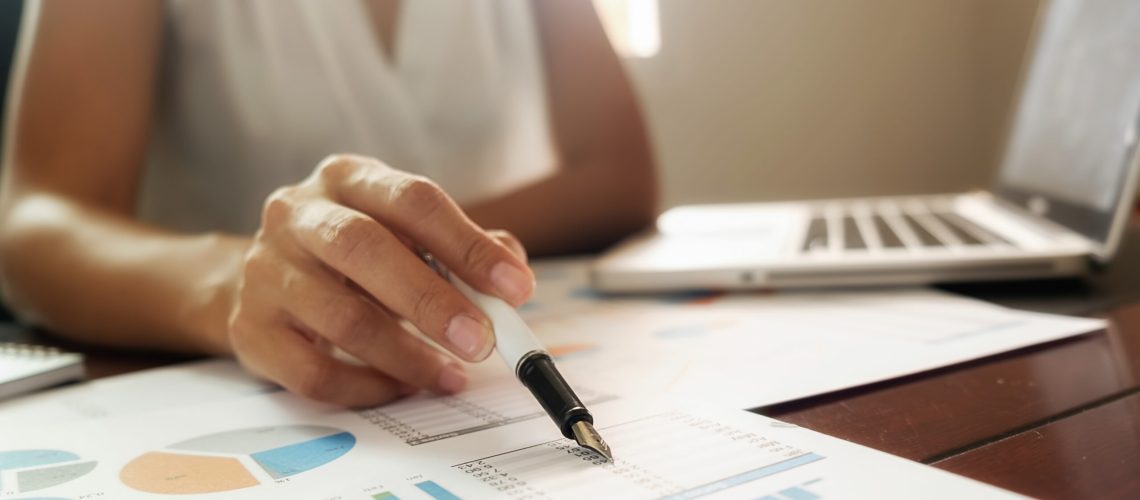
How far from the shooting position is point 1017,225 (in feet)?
2.33

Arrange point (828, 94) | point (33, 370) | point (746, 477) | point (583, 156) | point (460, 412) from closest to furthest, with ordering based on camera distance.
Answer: point (746, 477) < point (460, 412) < point (33, 370) < point (583, 156) < point (828, 94)

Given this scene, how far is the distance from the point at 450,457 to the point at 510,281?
0.09 meters

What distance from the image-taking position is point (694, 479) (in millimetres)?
258

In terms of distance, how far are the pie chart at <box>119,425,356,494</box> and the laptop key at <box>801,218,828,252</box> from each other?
386mm

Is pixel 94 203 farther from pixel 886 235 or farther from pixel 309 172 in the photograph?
pixel 886 235

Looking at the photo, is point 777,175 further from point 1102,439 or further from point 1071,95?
point 1102,439

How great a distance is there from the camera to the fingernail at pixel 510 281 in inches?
14.4

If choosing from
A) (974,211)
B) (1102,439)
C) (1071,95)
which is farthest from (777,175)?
(1102,439)

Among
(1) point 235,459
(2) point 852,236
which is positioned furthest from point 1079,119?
(1) point 235,459

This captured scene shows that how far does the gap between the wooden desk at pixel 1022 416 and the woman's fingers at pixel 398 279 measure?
12 cm

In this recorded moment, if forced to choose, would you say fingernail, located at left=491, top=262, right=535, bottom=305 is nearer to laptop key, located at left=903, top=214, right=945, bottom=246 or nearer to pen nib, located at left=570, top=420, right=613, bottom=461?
pen nib, located at left=570, top=420, right=613, bottom=461

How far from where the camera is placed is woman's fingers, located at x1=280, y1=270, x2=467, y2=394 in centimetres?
39

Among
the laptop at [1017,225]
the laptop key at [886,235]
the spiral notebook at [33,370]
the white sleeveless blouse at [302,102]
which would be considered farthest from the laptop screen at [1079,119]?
the spiral notebook at [33,370]

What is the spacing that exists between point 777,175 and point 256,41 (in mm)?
1186
